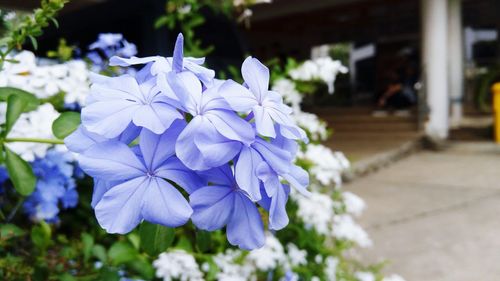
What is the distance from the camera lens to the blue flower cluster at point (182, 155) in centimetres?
45

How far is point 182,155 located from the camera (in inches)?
17.2

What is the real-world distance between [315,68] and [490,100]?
363 inches

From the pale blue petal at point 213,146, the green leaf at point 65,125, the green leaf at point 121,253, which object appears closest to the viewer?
the pale blue petal at point 213,146

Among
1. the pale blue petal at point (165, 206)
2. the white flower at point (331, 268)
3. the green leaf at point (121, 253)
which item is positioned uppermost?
the pale blue petal at point (165, 206)

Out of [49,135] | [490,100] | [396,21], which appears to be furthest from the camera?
[396,21]

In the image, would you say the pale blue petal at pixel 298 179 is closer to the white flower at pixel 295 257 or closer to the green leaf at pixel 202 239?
the green leaf at pixel 202 239

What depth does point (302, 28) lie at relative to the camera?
14039 millimetres

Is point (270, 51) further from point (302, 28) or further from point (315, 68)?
point (315, 68)

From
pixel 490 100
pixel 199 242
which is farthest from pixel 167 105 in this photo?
pixel 490 100

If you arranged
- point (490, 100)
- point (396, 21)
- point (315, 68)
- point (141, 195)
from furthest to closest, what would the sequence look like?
point (396, 21) < point (490, 100) < point (315, 68) < point (141, 195)

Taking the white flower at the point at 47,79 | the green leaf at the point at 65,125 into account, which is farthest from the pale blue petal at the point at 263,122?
the white flower at the point at 47,79

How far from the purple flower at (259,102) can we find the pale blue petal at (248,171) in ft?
0.07

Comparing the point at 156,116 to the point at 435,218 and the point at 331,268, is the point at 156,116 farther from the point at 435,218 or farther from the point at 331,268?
the point at 435,218

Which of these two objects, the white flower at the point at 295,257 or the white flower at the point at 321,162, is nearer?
the white flower at the point at 295,257
